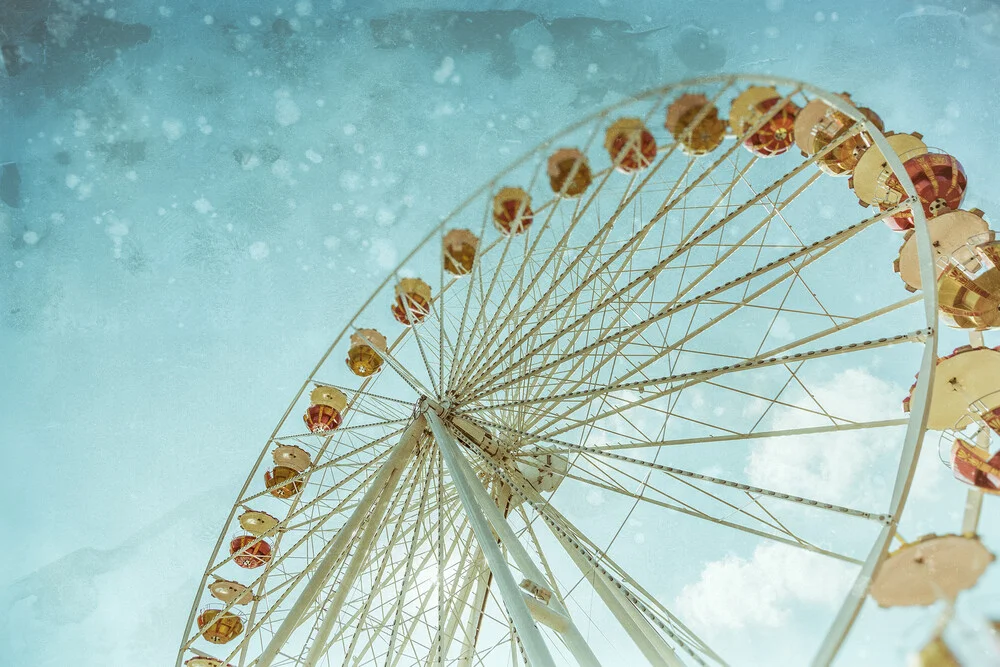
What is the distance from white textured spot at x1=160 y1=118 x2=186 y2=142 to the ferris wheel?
6.97 meters

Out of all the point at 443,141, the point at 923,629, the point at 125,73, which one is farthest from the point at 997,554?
the point at 125,73

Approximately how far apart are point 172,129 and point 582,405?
12928 mm

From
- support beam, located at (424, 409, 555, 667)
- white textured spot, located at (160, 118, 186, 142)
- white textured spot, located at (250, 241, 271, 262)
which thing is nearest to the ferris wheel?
support beam, located at (424, 409, 555, 667)

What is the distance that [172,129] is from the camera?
1519 centimetres

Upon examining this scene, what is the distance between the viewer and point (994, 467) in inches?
185

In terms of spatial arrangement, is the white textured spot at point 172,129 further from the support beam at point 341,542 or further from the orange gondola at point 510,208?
the support beam at point 341,542

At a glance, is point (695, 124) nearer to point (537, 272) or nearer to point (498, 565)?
point (537, 272)

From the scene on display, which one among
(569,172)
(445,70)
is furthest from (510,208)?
(445,70)

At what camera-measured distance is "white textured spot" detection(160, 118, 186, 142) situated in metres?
15.2

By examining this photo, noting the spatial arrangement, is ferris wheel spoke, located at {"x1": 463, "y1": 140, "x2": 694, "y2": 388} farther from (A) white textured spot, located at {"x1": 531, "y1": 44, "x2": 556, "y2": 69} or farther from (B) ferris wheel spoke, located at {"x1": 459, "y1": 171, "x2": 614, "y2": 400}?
(A) white textured spot, located at {"x1": 531, "y1": 44, "x2": 556, "y2": 69}

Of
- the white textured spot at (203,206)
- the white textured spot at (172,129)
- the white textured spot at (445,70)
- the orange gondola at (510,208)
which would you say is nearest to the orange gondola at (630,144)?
the orange gondola at (510,208)

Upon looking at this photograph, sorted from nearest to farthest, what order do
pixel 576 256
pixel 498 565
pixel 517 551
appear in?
1. pixel 498 565
2. pixel 517 551
3. pixel 576 256

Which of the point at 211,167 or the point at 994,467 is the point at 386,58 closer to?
the point at 211,167

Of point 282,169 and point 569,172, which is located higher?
point 282,169
